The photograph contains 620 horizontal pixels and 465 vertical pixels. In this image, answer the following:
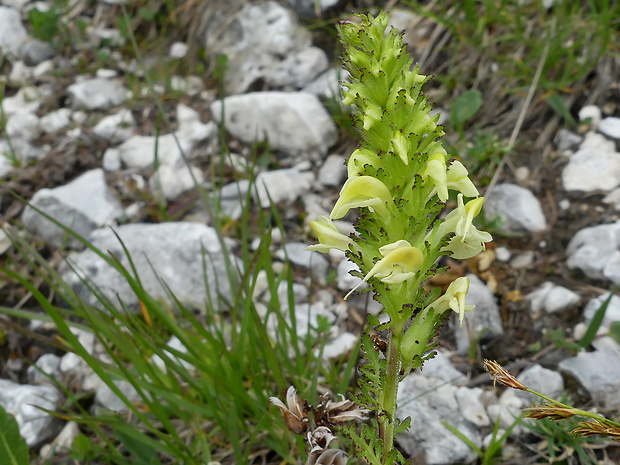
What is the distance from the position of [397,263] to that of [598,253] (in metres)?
2.20

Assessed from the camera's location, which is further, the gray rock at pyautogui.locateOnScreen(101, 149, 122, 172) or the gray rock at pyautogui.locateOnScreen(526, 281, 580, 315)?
the gray rock at pyautogui.locateOnScreen(101, 149, 122, 172)

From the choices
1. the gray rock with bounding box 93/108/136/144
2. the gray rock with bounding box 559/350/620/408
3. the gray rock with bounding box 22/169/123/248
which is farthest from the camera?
the gray rock with bounding box 93/108/136/144

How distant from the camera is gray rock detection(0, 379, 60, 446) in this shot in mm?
2576

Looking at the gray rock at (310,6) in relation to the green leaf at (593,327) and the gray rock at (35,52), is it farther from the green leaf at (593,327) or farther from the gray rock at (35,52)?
the green leaf at (593,327)

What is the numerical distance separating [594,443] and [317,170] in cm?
A: 251

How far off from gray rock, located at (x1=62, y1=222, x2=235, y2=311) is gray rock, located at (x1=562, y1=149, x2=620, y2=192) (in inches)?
90.7

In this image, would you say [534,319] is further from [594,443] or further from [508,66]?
[508,66]

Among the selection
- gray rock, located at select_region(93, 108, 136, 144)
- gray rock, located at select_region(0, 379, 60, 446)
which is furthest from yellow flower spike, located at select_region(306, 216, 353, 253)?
gray rock, located at select_region(93, 108, 136, 144)

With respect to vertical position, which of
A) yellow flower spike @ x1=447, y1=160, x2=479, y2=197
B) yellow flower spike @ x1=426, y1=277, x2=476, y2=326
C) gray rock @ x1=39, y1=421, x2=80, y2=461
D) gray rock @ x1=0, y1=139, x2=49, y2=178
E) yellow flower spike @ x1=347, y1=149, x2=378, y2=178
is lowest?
gray rock @ x1=39, y1=421, x2=80, y2=461

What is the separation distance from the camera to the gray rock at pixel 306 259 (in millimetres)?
3299

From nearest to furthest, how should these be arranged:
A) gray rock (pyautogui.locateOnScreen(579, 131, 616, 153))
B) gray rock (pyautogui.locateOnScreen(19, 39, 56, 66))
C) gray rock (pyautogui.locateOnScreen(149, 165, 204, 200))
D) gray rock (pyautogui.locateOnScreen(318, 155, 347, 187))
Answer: gray rock (pyautogui.locateOnScreen(579, 131, 616, 153)) < gray rock (pyautogui.locateOnScreen(318, 155, 347, 187)) < gray rock (pyautogui.locateOnScreen(149, 165, 204, 200)) < gray rock (pyautogui.locateOnScreen(19, 39, 56, 66))

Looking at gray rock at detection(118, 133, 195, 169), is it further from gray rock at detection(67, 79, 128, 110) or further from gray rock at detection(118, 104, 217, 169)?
gray rock at detection(67, 79, 128, 110)

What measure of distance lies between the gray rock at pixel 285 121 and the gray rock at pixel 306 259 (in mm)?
920

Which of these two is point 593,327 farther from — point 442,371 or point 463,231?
point 463,231
